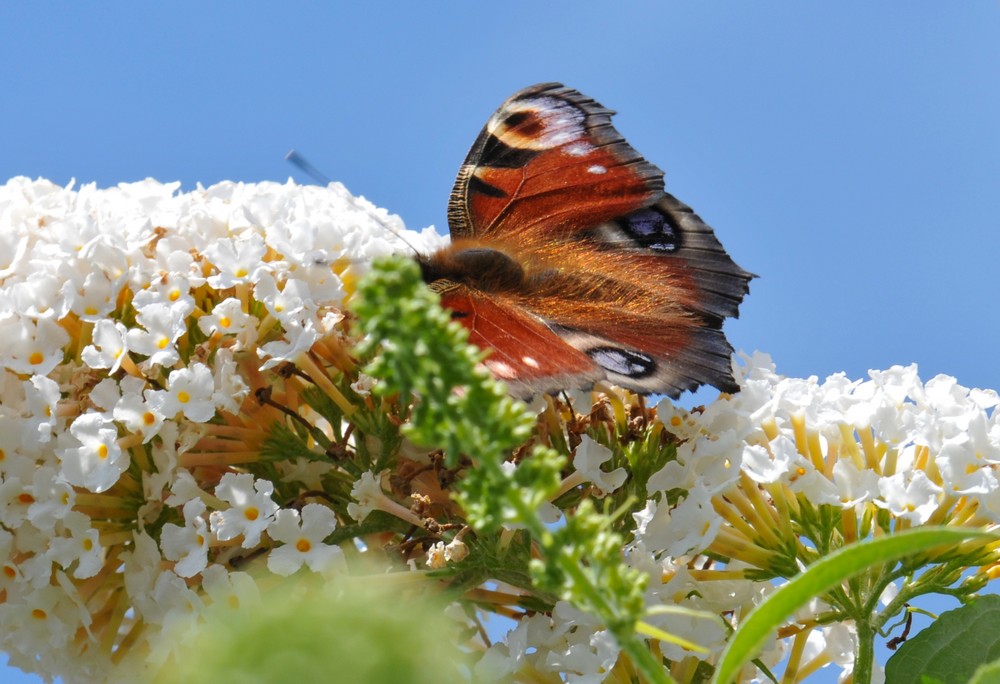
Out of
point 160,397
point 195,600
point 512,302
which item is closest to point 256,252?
point 160,397

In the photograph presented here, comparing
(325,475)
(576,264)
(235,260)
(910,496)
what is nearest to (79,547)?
(325,475)

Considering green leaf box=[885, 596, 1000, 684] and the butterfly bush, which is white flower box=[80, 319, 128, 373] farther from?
green leaf box=[885, 596, 1000, 684]

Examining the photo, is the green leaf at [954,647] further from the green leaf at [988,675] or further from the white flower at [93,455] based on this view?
the white flower at [93,455]

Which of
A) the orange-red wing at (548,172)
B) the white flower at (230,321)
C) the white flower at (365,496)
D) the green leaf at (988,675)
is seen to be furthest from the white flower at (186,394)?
the green leaf at (988,675)

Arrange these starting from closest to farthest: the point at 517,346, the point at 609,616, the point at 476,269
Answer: the point at 609,616 < the point at 517,346 < the point at 476,269

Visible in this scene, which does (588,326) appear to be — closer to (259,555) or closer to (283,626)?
(259,555)

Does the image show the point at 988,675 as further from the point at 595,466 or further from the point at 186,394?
the point at 186,394
